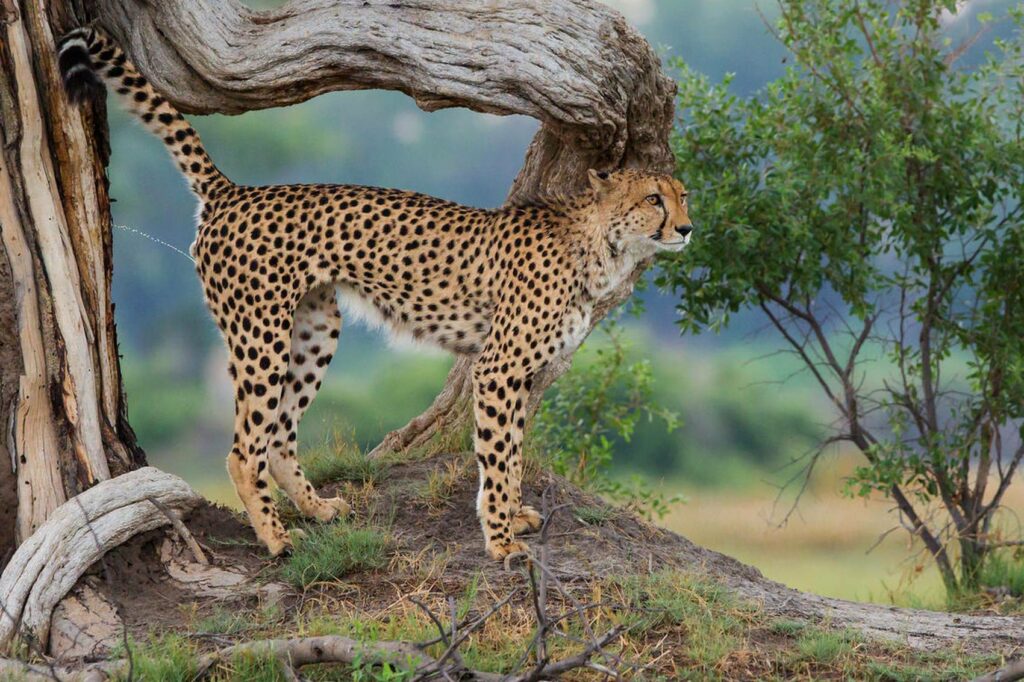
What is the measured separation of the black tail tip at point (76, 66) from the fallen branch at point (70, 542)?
1771 millimetres

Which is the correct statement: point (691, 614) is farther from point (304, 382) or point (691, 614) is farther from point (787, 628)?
point (304, 382)

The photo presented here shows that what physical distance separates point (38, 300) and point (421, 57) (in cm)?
210

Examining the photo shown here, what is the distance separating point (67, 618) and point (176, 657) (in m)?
0.91

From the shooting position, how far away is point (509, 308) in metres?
6.25

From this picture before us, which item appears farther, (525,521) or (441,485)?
(441,485)

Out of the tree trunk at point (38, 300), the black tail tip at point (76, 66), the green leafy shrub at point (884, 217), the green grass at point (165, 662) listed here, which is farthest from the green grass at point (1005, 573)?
the black tail tip at point (76, 66)

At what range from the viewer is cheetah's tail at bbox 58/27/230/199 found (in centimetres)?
614

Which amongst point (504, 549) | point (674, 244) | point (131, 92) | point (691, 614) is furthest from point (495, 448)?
point (131, 92)

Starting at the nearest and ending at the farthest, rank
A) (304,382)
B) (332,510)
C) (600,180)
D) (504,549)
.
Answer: (504,549) < (600,180) < (332,510) < (304,382)

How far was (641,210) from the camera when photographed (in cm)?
623

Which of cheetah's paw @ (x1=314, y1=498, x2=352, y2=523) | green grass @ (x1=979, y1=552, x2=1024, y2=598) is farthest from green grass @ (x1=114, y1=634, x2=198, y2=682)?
green grass @ (x1=979, y1=552, x2=1024, y2=598)

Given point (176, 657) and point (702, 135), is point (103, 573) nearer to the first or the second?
point (176, 657)

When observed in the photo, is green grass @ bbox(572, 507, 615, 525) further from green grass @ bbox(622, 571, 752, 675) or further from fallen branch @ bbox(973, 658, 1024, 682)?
fallen branch @ bbox(973, 658, 1024, 682)

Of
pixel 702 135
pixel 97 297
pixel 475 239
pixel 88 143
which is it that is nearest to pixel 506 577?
pixel 475 239
